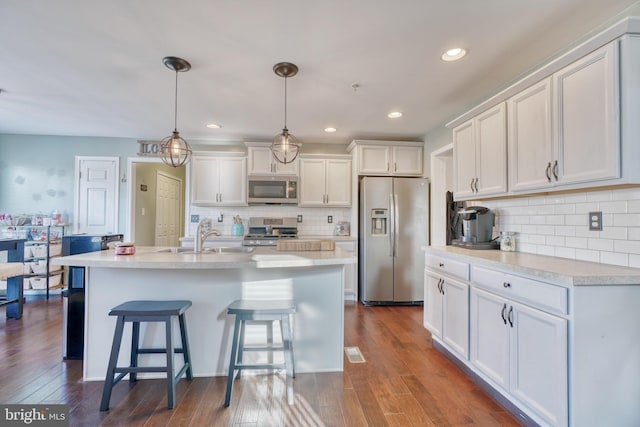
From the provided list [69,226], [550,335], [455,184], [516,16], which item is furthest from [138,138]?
[550,335]

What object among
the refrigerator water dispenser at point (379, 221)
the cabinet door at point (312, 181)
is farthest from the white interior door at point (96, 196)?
the refrigerator water dispenser at point (379, 221)

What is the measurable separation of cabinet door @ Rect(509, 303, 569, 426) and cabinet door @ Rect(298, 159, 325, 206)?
9.99 feet

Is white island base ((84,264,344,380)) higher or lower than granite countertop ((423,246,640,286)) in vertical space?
lower

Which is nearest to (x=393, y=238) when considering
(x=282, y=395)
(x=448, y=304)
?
(x=448, y=304)

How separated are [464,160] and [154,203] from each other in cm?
513

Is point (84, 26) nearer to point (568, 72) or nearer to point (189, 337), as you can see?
point (189, 337)

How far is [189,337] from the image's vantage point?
218cm

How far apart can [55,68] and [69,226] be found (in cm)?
289

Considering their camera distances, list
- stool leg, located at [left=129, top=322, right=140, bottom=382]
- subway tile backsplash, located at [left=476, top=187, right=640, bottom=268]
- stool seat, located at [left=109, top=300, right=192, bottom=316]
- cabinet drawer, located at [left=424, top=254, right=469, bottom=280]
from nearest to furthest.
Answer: subway tile backsplash, located at [left=476, top=187, right=640, bottom=268] → stool seat, located at [left=109, top=300, right=192, bottom=316] → stool leg, located at [left=129, top=322, right=140, bottom=382] → cabinet drawer, located at [left=424, top=254, right=469, bottom=280]

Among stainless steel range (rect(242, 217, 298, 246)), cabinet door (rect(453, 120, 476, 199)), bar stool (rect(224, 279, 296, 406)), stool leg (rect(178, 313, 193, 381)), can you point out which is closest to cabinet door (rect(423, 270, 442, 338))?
cabinet door (rect(453, 120, 476, 199))

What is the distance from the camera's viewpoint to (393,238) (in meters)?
4.05

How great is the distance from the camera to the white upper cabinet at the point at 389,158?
14.0 ft

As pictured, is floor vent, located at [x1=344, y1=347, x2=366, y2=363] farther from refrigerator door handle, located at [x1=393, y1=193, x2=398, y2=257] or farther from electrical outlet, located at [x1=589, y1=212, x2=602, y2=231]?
electrical outlet, located at [x1=589, y1=212, x2=602, y2=231]

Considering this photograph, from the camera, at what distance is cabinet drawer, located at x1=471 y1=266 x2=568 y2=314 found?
146 cm
